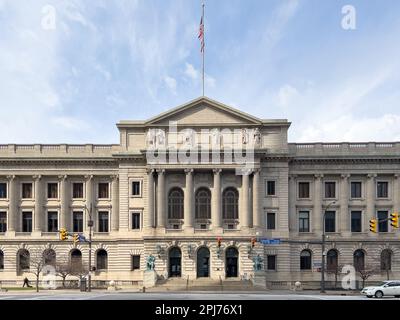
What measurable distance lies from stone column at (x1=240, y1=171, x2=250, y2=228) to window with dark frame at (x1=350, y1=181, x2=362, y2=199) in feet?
47.1

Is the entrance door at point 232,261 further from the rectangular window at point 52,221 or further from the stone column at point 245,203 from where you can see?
the rectangular window at point 52,221

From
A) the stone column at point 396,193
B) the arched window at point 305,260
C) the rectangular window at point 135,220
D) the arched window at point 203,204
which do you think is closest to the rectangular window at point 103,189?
the rectangular window at point 135,220

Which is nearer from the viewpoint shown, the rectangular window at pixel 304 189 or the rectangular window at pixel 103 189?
the rectangular window at pixel 304 189

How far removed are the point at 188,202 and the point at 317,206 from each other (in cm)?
1689

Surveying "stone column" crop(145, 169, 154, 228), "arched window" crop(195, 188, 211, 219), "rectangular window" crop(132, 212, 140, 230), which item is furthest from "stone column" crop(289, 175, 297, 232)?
"rectangular window" crop(132, 212, 140, 230)

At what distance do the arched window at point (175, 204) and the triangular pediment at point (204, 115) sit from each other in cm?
900

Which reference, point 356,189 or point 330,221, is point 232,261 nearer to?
point 330,221

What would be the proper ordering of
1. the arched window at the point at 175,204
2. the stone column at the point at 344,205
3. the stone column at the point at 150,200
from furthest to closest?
the stone column at the point at 344,205 < the arched window at the point at 175,204 < the stone column at the point at 150,200

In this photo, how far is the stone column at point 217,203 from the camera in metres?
63.7

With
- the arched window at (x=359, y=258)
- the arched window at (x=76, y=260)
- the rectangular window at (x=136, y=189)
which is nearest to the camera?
the arched window at (x=76, y=260)

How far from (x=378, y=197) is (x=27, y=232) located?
4609 centimetres

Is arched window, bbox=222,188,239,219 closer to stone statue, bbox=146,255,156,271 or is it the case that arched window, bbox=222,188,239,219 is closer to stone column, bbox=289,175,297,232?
stone column, bbox=289,175,297,232

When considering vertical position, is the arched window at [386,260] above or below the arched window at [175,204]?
below

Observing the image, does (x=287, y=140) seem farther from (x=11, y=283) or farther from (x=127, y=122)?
(x=11, y=283)
